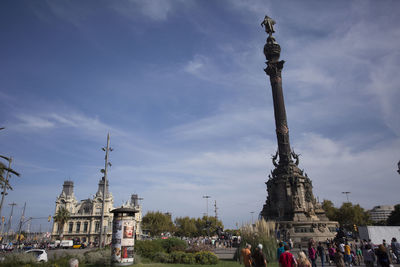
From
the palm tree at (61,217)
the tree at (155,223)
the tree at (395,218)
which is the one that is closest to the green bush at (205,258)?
the tree at (155,223)

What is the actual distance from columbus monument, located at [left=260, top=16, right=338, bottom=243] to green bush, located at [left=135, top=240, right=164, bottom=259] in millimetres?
19574

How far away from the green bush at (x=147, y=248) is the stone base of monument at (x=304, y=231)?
65.1 feet

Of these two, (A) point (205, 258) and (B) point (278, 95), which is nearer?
(A) point (205, 258)

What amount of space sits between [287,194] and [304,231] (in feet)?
21.3

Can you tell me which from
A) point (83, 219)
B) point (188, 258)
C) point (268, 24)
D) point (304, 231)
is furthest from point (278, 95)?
point (83, 219)

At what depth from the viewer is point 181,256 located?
55.0 ft

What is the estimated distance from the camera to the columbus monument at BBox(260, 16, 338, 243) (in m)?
34.0

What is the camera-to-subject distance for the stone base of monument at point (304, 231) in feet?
107

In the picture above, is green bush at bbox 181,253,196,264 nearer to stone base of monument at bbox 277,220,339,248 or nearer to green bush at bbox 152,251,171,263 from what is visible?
green bush at bbox 152,251,171,263

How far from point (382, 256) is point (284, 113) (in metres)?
37.9

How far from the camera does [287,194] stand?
1545 inches

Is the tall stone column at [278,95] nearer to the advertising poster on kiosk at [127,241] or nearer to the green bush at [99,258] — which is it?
the advertising poster on kiosk at [127,241]

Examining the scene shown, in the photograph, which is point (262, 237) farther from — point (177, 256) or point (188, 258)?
point (177, 256)

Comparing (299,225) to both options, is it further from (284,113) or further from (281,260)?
(281,260)
